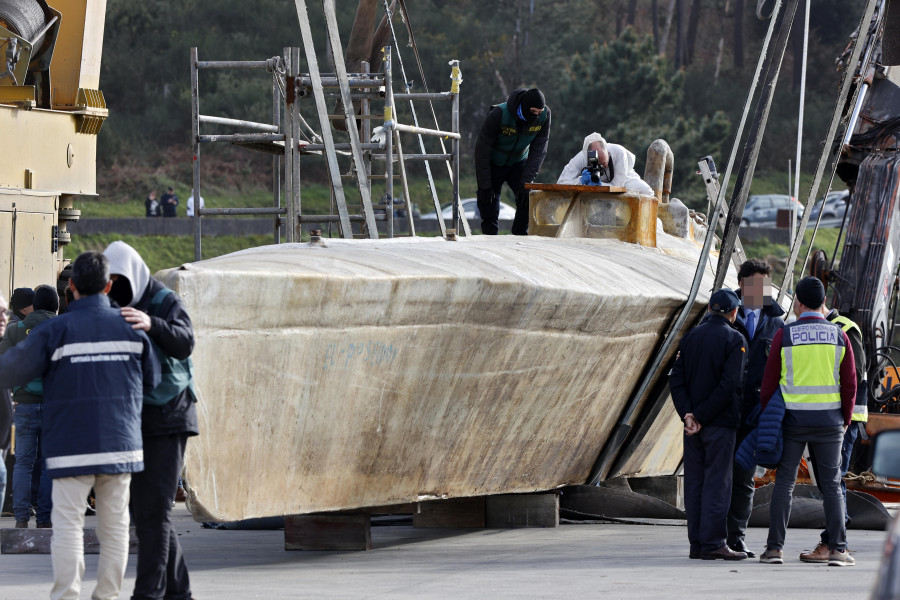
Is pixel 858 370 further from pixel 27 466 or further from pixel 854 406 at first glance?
pixel 27 466

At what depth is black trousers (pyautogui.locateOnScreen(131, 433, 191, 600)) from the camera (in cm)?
639

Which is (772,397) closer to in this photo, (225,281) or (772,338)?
(772,338)

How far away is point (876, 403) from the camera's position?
1442cm

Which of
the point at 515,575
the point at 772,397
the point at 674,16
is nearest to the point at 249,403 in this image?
the point at 515,575

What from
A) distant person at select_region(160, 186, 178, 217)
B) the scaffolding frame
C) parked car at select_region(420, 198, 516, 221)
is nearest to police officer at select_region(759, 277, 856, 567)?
the scaffolding frame

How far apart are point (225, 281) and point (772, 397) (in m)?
3.43

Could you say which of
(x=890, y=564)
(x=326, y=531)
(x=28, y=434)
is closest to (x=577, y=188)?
(x=326, y=531)

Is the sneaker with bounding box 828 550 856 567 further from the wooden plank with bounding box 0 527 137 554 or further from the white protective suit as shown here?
the white protective suit

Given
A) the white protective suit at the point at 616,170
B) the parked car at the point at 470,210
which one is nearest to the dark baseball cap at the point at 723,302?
the white protective suit at the point at 616,170

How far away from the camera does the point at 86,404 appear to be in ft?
20.4

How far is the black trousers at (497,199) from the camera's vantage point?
42.5 ft

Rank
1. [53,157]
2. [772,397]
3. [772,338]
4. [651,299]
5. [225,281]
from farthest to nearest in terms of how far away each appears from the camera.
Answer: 1. [53,157]
2. [651,299]
3. [772,338]
4. [772,397]
5. [225,281]

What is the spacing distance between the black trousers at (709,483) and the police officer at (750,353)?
241 millimetres

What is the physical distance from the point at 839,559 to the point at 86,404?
4.79 m
